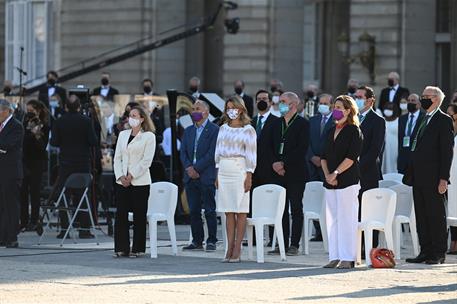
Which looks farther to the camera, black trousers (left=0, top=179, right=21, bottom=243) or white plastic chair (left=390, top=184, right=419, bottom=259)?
black trousers (left=0, top=179, right=21, bottom=243)

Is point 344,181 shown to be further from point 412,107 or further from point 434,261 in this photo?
point 412,107

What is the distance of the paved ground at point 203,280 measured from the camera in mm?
15922

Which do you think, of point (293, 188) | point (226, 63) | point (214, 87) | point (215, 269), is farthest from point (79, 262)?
point (214, 87)

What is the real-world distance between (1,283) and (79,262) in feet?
9.03

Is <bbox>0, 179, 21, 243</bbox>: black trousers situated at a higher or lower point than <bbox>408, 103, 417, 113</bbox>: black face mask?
lower

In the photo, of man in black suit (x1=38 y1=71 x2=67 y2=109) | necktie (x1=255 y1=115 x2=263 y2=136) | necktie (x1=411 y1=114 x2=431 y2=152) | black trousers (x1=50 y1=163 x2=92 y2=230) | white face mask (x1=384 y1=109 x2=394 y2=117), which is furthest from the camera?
man in black suit (x1=38 y1=71 x2=67 y2=109)

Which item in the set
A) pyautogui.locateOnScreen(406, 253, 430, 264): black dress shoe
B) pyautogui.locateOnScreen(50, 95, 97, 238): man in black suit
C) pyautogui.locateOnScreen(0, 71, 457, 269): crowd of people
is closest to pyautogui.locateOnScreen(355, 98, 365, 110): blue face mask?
pyautogui.locateOnScreen(0, 71, 457, 269): crowd of people

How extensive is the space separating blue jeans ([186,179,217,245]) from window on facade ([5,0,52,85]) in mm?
23536

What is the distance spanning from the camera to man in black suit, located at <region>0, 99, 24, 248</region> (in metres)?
22.1

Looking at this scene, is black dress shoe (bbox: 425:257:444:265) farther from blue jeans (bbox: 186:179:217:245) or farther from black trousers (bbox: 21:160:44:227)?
black trousers (bbox: 21:160:44:227)

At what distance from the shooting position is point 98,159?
2559 cm

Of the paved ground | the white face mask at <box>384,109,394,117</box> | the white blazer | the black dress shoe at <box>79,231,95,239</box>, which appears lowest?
the paved ground

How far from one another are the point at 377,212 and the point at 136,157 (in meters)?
3.27

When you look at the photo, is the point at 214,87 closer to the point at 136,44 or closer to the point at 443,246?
the point at 136,44
